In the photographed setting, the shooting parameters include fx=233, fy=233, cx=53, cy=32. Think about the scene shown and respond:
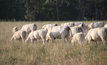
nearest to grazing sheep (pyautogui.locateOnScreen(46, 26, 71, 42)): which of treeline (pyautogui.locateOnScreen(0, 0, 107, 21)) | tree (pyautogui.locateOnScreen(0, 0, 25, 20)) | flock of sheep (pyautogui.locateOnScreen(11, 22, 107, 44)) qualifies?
flock of sheep (pyautogui.locateOnScreen(11, 22, 107, 44))

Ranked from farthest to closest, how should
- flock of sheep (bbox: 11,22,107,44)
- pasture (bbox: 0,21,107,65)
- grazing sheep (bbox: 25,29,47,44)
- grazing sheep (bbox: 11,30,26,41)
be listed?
grazing sheep (bbox: 11,30,26,41) → grazing sheep (bbox: 25,29,47,44) → flock of sheep (bbox: 11,22,107,44) → pasture (bbox: 0,21,107,65)

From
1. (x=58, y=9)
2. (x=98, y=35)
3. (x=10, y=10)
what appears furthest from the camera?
(x=58, y=9)

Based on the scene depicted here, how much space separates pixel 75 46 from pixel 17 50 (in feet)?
9.06

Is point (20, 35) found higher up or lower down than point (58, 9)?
lower down

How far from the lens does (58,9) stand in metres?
63.1

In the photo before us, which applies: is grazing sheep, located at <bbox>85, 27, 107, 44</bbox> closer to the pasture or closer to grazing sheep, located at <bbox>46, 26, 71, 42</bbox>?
the pasture

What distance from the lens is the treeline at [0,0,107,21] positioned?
59.6 metres

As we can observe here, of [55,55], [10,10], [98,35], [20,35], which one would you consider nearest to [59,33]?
[20,35]

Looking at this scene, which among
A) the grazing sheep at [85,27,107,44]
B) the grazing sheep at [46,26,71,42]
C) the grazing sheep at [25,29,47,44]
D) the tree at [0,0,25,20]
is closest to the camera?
the grazing sheep at [85,27,107,44]

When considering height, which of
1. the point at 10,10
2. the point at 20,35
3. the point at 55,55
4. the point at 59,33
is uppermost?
the point at 10,10

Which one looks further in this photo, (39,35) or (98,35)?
(39,35)

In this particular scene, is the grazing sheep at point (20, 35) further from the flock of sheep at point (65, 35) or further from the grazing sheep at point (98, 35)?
the grazing sheep at point (98, 35)

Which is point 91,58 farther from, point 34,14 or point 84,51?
point 34,14

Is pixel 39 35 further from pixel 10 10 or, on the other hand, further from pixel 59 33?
pixel 10 10
